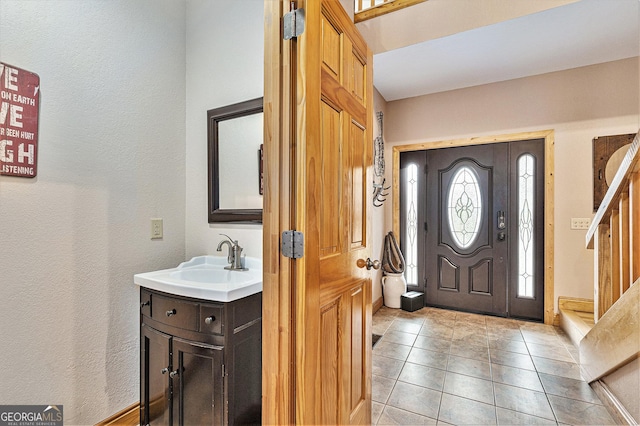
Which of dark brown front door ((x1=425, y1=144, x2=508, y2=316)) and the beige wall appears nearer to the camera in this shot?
dark brown front door ((x1=425, y1=144, x2=508, y2=316))

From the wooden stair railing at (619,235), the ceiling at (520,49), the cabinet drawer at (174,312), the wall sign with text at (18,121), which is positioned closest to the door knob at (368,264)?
the cabinet drawer at (174,312)

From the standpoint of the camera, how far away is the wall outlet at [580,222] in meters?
3.08

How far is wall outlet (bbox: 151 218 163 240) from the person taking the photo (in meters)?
1.88

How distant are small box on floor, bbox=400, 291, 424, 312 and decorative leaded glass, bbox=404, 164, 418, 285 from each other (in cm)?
25

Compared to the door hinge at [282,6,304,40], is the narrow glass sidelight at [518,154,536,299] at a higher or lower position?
lower

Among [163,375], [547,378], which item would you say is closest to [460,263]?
[547,378]

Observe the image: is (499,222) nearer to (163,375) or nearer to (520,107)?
(520,107)

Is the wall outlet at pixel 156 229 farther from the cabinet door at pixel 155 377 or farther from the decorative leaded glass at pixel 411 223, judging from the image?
the decorative leaded glass at pixel 411 223

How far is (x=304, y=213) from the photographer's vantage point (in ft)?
3.29

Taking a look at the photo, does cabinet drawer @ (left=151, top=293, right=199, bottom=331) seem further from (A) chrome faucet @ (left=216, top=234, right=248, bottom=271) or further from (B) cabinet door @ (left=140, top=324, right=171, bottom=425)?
(A) chrome faucet @ (left=216, top=234, right=248, bottom=271)

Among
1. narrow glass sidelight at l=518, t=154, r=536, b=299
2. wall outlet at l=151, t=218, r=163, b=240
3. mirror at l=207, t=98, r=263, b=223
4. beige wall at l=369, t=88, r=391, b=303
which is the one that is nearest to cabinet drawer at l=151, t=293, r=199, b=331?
wall outlet at l=151, t=218, r=163, b=240

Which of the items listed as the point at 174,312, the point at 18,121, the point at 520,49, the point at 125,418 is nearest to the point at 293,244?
the point at 174,312

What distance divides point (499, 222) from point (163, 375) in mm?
3562

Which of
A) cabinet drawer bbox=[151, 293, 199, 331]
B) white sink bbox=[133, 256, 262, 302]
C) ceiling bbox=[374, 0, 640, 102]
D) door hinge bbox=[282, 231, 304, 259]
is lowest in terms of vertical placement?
cabinet drawer bbox=[151, 293, 199, 331]
